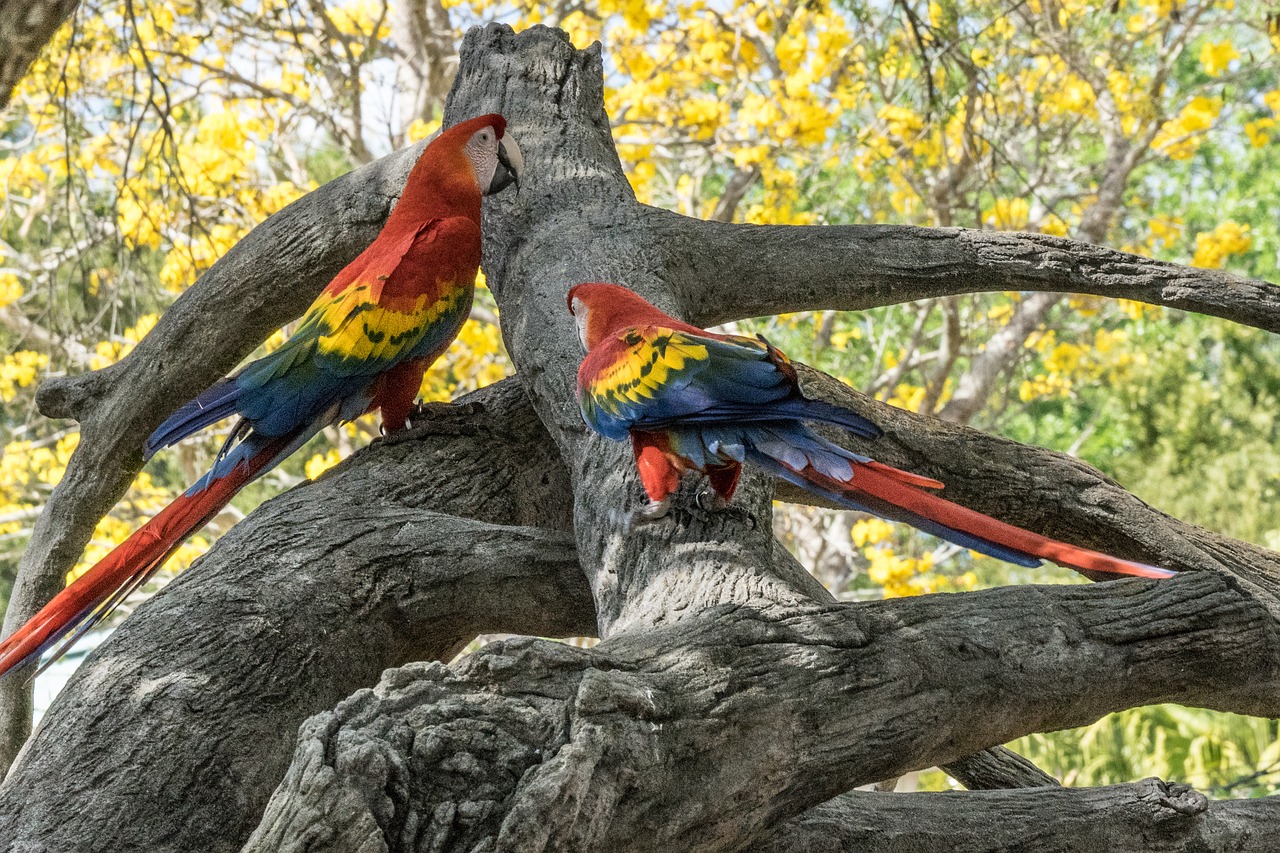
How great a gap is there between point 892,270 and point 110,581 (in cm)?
165

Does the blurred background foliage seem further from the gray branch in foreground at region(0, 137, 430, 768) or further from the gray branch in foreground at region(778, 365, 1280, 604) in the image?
the gray branch in foreground at region(778, 365, 1280, 604)

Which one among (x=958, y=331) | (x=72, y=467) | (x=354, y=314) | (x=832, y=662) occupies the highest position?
(x=958, y=331)

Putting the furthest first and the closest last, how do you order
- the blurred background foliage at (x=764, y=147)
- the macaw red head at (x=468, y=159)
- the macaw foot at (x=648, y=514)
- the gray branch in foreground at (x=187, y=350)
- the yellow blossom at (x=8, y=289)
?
1. the yellow blossom at (x=8, y=289)
2. the blurred background foliage at (x=764, y=147)
3. the gray branch in foreground at (x=187, y=350)
4. the macaw red head at (x=468, y=159)
5. the macaw foot at (x=648, y=514)

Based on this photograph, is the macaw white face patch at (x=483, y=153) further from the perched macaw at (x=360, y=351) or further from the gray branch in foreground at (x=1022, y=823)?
the gray branch in foreground at (x=1022, y=823)

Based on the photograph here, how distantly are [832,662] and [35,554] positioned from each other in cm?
215

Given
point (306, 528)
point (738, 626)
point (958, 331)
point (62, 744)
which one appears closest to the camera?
point (738, 626)

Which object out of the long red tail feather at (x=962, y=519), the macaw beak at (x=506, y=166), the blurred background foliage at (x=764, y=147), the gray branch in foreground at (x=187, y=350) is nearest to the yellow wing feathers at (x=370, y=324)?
the macaw beak at (x=506, y=166)

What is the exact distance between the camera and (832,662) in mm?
1212

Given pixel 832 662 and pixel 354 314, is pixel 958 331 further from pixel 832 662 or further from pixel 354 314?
pixel 832 662

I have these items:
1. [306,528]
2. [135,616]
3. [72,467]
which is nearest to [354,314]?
[306,528]

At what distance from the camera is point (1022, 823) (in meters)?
1.40

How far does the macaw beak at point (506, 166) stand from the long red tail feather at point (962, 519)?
1.20m

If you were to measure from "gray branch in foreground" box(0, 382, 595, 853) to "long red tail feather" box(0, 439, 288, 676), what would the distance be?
6cm

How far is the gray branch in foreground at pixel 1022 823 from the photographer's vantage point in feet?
4.44
